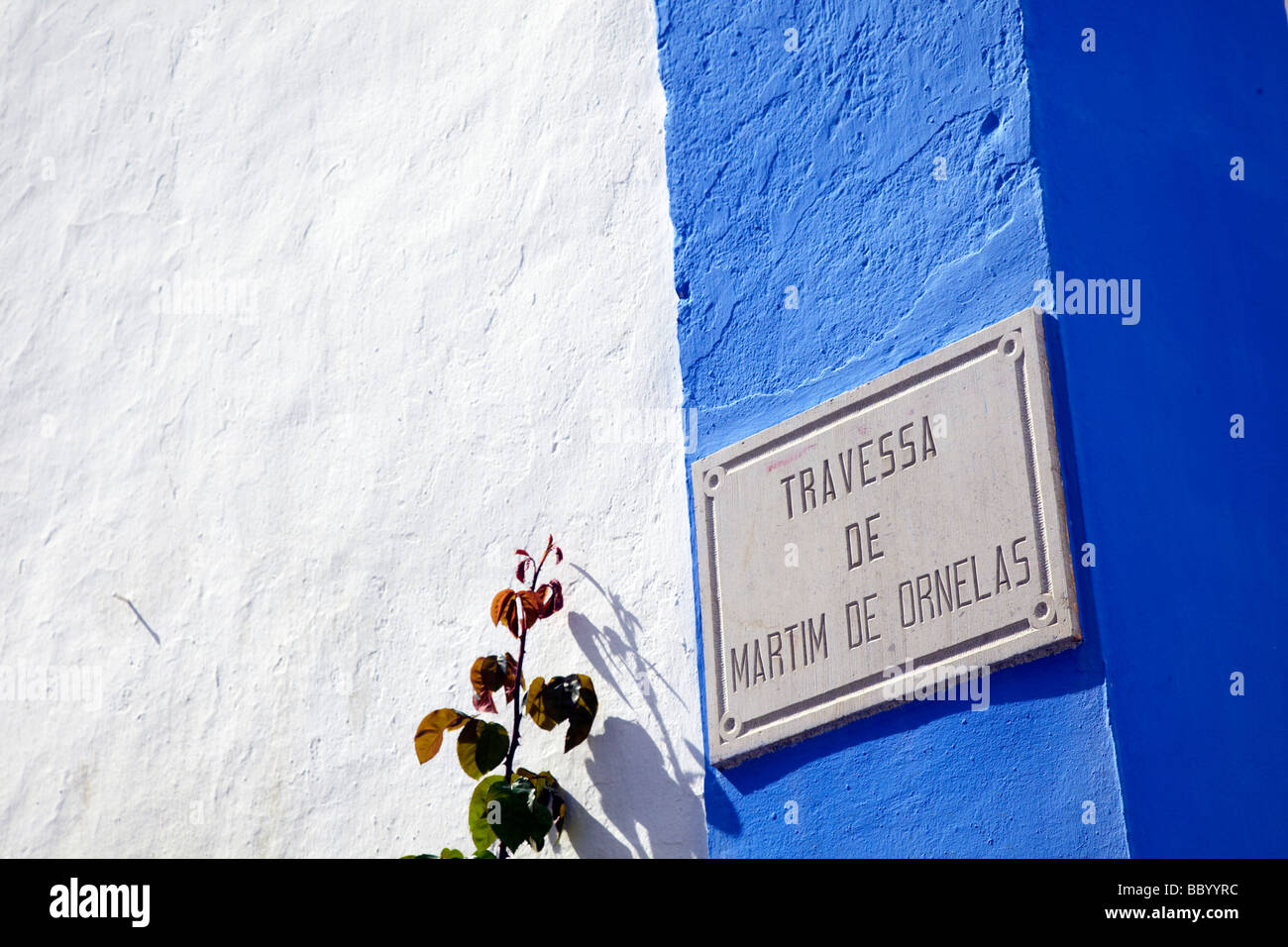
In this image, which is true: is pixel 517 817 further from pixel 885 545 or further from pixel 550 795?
pixel 885 545

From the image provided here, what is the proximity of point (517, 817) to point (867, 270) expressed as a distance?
1.57 meters

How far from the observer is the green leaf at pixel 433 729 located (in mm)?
3861

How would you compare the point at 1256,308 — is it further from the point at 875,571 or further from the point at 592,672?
the point at 592,672

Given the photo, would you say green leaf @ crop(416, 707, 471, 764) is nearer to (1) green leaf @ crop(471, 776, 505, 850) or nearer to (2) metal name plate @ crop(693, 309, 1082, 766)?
(1) green leaf @ crop(471, 776, 505, 850)

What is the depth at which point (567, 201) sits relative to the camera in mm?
4359


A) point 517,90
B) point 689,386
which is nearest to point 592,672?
point 689,386

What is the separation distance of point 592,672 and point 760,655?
1.90ft

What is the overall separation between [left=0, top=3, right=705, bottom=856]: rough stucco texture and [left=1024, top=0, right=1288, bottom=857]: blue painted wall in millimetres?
1113

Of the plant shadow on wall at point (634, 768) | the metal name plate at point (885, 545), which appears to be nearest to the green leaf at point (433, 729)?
the plant shadow on wall at point (634, 768)

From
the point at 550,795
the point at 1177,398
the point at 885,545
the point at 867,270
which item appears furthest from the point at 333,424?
the point at 1177,398

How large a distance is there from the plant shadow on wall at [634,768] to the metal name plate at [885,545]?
17 centimetres

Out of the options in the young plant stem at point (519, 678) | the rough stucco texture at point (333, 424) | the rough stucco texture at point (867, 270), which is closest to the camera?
the rough stucco texture at point (867, 270)

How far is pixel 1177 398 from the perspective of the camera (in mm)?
3408

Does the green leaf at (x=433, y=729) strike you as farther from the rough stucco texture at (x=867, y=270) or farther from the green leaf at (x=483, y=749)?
the rough stucco texture at (x=867, y=270)
